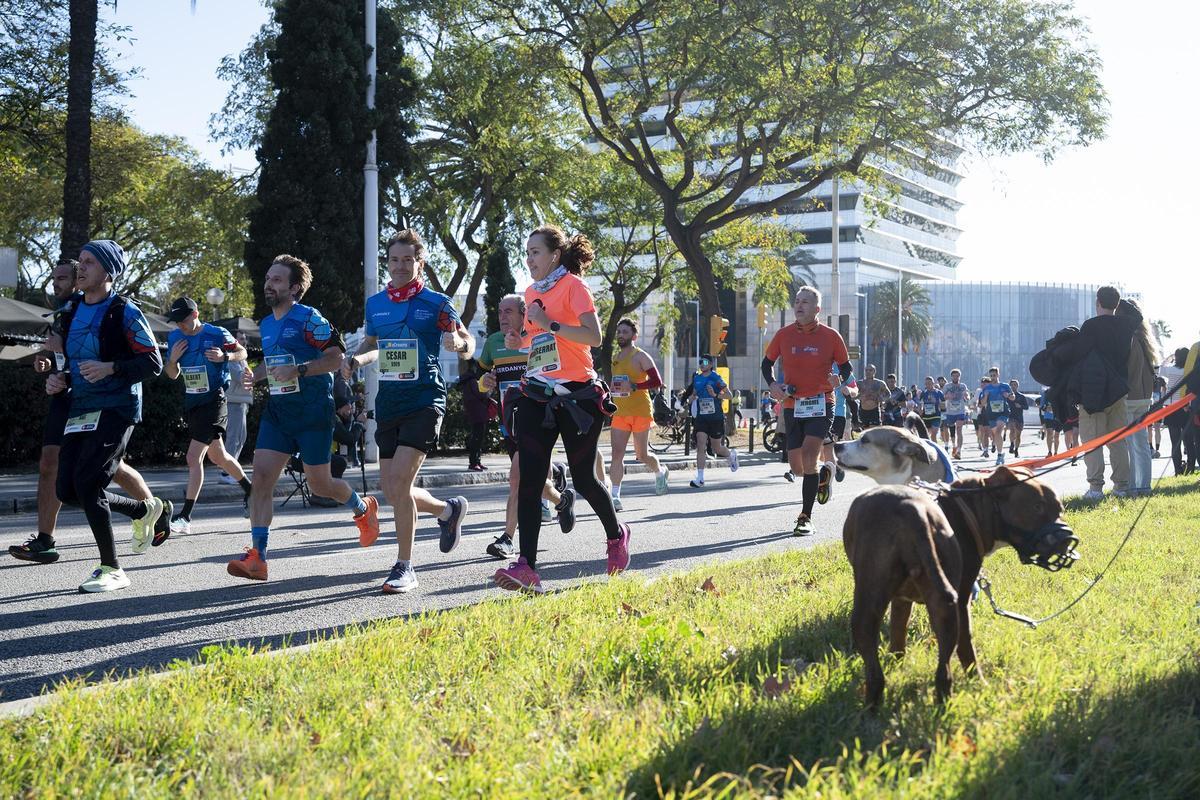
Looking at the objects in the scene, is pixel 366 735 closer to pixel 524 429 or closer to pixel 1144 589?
pixel 524 429

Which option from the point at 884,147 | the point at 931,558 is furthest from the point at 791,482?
the point at 931,558

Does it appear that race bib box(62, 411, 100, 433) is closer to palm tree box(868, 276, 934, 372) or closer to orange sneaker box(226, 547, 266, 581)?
orange sneaker box(226, 547, 266, 581)

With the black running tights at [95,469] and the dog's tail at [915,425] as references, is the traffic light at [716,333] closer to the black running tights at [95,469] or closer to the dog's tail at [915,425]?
the black running tights at [95,469]

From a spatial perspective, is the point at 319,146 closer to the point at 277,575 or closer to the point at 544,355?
the point at 277,575

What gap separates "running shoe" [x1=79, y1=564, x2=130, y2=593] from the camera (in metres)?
6.54

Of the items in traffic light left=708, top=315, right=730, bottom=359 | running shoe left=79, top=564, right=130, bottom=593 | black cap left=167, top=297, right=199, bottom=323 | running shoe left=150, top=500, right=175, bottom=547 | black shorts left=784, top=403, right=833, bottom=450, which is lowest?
running shoe left=79, top=564, right=130, bottom=593

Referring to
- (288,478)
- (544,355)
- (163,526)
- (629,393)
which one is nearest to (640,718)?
(544,355)

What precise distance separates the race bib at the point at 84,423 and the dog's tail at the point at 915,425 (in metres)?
4.45

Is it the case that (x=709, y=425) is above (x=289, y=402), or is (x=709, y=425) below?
below

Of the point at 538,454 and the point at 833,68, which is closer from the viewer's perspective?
the point at 538,454

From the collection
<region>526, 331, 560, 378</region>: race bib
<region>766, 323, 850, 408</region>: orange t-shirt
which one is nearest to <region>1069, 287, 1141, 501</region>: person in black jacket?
<region>766, 323, 850, 408</region>: orange t-shirt

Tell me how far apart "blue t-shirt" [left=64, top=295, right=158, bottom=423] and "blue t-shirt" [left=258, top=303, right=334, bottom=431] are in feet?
2.25

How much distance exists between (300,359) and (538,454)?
1.72 m

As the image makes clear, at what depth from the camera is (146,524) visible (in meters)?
8.09
